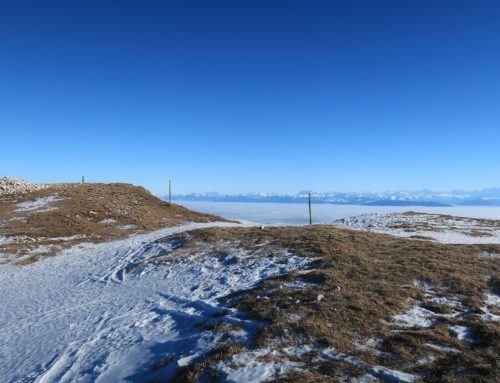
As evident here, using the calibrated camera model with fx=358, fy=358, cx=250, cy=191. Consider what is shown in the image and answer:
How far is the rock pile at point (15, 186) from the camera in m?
44.7

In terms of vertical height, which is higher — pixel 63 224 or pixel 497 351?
pixel 63 224

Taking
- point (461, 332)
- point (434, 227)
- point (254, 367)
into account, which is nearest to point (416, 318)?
point (461, 332)

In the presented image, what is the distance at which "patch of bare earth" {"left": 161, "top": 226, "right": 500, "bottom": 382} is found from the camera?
8.10 meters

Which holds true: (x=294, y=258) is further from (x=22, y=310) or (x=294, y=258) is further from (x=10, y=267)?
(x=10, y=267)

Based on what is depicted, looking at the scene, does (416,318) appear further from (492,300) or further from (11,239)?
(11,239)

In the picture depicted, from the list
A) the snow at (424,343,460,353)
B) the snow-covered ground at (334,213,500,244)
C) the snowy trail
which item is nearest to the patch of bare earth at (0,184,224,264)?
the snowy trail

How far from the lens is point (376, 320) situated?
1050 centimetres

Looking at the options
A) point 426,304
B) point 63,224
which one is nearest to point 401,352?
point 426,304

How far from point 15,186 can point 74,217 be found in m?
18.6

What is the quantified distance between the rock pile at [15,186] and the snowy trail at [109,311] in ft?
83.4

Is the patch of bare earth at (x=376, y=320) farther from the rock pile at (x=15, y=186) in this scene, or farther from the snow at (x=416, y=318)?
the rock pile at (x=15, y=186)

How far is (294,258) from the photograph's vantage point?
1864cm

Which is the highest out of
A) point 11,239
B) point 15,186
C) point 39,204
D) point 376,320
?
point 15,186

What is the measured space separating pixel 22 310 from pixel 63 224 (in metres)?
18.3
